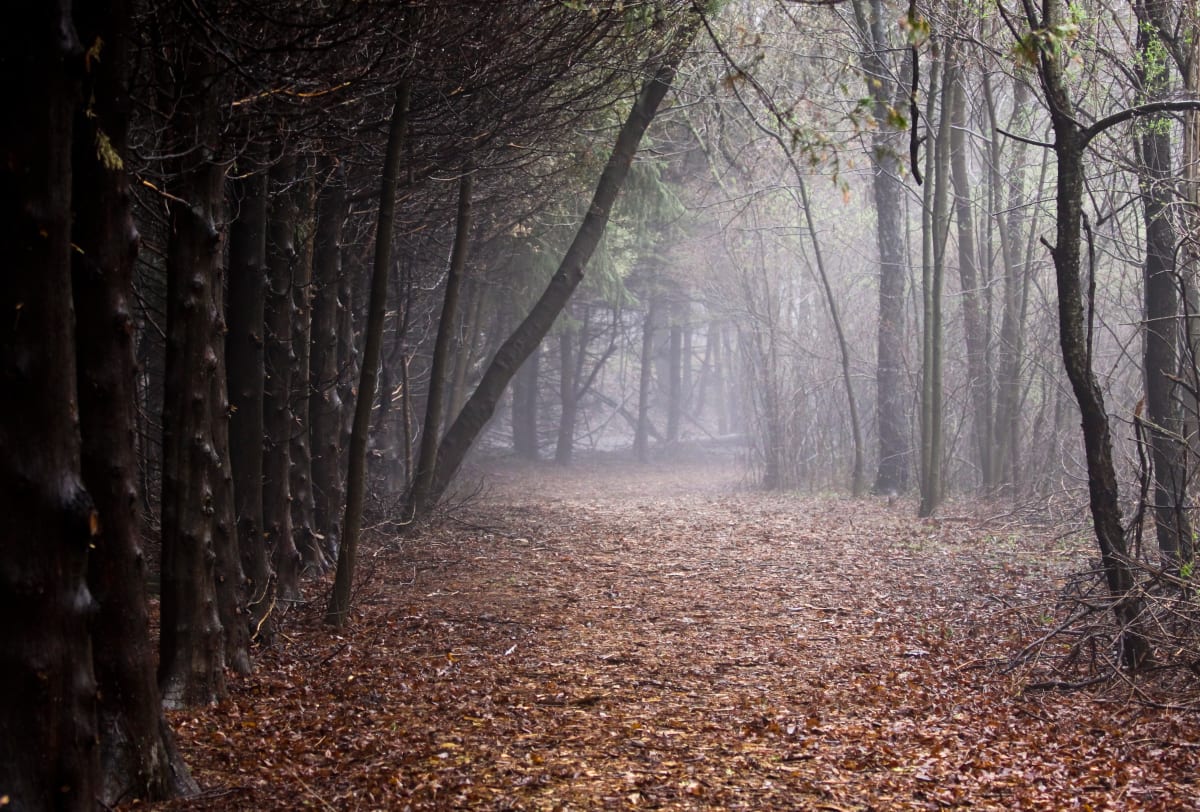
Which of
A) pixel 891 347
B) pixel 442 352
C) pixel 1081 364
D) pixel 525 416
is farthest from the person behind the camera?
pixel 525 416

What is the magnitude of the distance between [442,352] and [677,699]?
5.33m

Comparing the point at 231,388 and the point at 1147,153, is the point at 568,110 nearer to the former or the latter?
the point at 231,388

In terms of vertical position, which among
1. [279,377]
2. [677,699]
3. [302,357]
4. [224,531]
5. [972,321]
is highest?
[972,321]

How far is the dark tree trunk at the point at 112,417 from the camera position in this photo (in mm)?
3518

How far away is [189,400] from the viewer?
4836 mm

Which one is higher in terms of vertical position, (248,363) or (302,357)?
(302,357)

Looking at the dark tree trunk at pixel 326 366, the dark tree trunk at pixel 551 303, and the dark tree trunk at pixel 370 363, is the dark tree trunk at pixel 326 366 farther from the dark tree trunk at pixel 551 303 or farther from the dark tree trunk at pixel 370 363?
the dark tree trunk at pixel 551 303

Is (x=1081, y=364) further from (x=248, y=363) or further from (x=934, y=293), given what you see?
(x=934, y=293)

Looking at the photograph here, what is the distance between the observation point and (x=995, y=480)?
1450cm

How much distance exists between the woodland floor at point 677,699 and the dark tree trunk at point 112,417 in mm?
375

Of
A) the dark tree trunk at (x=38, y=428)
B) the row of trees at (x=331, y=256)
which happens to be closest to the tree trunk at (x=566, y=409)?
the row of trees at (x=331, y=256)

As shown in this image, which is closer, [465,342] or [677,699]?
[677,699]

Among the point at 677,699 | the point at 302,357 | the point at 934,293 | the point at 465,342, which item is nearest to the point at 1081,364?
the point at 677,699

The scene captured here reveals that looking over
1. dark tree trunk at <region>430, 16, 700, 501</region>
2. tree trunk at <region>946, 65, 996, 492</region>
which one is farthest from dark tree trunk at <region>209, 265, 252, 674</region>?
tree trunk at <region>946, 65, 996, 492</region>
